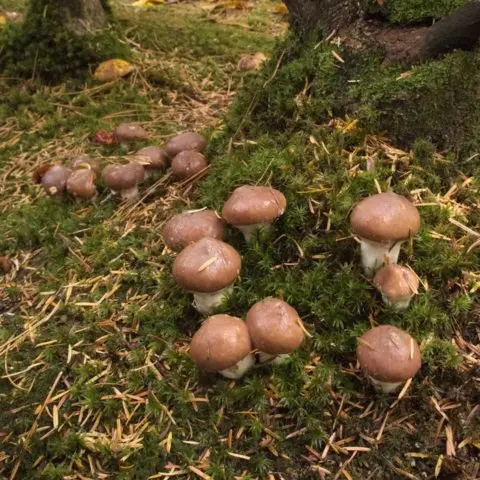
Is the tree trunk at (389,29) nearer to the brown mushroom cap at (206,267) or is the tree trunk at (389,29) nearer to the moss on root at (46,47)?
the brown mushroom cap at (206,267)

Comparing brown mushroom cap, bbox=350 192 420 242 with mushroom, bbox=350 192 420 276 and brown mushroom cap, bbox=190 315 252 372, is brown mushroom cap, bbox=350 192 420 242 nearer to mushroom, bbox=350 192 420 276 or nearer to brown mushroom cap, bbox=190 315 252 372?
mushroom, bbox=350 192 420 276

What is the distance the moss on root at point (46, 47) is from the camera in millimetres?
5664

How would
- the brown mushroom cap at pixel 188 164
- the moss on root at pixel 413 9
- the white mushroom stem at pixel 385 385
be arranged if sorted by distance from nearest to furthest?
the white mushroom stem at pixel 385 385
the moss on root at pixel 413 9
the brown mushroom cap at pixel 188 164

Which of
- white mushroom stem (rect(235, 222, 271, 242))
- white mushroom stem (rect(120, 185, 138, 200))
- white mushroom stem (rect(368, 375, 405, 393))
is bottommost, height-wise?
white mushroom stem (rect(368, 375, 405, 393))

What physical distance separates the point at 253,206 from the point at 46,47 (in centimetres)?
417

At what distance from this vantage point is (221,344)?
2.42m

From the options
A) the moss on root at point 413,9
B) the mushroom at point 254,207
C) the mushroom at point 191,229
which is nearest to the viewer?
the mushroom at point 254,207

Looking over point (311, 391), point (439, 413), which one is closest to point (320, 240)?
point (311, 391)

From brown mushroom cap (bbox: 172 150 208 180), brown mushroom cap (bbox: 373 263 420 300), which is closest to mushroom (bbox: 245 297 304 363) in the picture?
brown mushroom cap (bbox: 373 263 420 300)

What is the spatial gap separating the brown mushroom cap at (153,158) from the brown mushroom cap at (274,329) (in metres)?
2.05

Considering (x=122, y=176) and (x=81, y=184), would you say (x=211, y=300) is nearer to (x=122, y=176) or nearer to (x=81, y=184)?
(x=122, y=176)

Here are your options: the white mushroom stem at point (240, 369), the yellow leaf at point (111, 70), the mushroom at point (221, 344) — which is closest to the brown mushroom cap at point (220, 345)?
the mushroom at point (221, 344)

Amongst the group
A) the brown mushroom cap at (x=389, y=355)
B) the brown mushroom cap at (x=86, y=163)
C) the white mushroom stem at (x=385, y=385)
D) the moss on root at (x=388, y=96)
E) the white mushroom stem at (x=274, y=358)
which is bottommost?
the white mushroom stem at (x=385, y=385)

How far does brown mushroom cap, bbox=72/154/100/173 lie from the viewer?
4363mm
